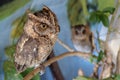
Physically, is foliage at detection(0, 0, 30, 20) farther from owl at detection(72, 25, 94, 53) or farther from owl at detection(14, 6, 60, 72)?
owl at detection(72, 25, 94, 53)

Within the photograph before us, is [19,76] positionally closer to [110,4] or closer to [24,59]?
[24,59]

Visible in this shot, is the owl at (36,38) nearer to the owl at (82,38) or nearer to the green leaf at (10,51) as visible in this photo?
the green leaf at (10,51)

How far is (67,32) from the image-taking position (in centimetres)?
105

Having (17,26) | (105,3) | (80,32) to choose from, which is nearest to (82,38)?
(80,32)

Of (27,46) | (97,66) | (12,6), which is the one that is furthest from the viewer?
(97,66)

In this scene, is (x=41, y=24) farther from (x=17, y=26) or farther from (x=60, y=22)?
(x=60, y=22)

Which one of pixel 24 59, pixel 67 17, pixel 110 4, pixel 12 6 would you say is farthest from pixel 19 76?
pixel 110 4

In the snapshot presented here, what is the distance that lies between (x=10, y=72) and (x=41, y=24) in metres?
0.18

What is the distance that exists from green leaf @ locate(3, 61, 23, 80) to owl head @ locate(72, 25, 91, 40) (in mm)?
306

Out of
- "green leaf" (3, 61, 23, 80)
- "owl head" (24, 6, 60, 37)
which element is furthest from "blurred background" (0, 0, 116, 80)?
"owl head" (24, 6, 60, 37)

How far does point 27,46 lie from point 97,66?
1.03ft

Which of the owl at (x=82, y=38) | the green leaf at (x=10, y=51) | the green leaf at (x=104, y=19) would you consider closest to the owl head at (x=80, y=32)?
the owl at (x=82, y=38)

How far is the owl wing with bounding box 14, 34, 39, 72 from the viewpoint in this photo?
2.52ft

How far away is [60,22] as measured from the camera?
1007mm
